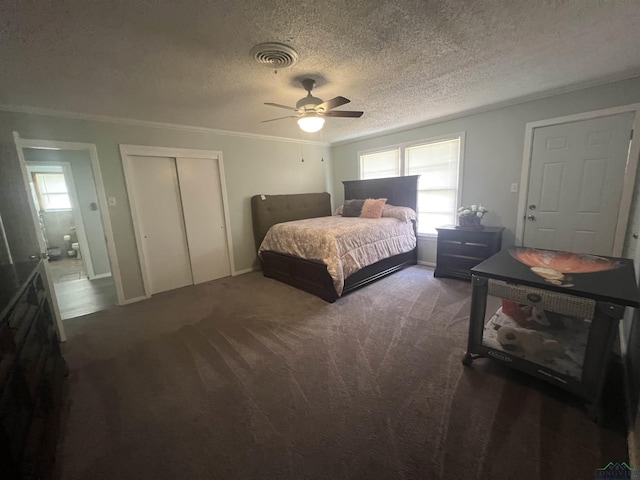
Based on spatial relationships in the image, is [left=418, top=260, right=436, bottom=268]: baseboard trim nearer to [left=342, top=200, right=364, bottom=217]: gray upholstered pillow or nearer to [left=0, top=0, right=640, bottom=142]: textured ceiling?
[left=342, top=200, right=364, bottom=217]: gray upholstered pillow

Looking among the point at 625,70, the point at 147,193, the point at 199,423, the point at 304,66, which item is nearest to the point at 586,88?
the point at 625,70

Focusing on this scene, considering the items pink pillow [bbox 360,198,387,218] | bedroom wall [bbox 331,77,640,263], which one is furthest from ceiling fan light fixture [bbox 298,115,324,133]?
bedroom wall [bbox 331,77,640,263]

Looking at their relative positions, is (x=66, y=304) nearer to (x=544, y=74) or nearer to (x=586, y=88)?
(x=544, y=74)

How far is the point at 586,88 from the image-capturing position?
2771 millimetres

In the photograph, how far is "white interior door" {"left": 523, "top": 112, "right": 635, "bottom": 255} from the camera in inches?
106

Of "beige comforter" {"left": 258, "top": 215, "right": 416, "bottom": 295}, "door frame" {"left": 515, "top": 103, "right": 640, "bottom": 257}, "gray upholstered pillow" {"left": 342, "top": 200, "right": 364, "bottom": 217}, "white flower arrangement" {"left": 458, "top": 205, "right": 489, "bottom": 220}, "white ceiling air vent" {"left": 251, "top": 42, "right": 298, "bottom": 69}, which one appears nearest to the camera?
"white ceiling air vent" {"left": 251, "top": 42, "right": 298, "bottom": 69}

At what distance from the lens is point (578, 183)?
2.91 m

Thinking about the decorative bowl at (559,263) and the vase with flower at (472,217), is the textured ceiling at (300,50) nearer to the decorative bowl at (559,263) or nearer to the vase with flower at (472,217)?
the vase with flower at (472,217)

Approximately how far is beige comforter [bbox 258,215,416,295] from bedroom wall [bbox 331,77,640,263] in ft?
3.95

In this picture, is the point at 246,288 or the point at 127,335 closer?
the point at 127,335

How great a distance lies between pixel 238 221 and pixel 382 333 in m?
3.10

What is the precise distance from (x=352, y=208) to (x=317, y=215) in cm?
93

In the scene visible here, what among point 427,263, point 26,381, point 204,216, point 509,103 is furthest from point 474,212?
point 26,381

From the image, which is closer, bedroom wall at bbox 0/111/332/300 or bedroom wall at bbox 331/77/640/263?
bedroom wall at bbox 331/77/640/263
